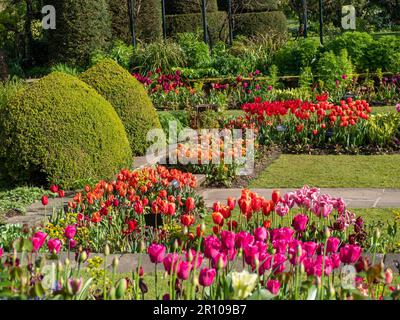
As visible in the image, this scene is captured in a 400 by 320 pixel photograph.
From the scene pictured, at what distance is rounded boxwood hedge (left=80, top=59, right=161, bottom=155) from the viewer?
30.4 ft

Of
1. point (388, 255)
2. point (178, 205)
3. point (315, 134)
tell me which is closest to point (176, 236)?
point (178, 205)

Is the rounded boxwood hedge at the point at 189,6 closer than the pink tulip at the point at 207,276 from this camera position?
No

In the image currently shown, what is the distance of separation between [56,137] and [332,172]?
324cm

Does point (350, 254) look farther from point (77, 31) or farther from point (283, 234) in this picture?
point (77, 31)

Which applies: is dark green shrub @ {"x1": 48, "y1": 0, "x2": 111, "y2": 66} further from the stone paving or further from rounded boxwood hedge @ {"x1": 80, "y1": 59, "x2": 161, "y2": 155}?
the stone paving

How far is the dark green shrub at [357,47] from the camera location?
53.0 feet

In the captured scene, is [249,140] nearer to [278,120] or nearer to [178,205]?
[278,120]

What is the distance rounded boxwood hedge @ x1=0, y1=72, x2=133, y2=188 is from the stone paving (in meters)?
1.07

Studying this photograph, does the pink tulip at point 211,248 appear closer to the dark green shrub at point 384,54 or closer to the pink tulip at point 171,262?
the pink tulip at point 171,262

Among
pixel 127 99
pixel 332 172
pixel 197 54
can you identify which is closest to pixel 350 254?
pixel 332 172

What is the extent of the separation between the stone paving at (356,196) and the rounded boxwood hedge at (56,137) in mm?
1066

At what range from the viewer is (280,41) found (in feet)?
64.7

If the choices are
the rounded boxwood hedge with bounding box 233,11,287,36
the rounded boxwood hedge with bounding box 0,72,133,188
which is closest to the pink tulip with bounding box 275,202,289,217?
the rounded boxwood hedge with bounding box 0,72,133,188

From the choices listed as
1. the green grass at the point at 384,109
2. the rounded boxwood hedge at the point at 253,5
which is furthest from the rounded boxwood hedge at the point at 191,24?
the green grass at the point at 384,109
